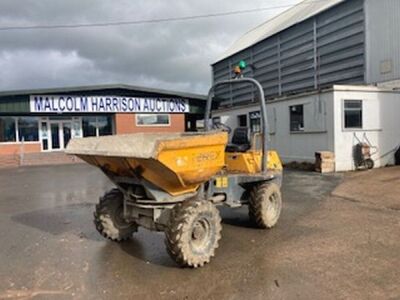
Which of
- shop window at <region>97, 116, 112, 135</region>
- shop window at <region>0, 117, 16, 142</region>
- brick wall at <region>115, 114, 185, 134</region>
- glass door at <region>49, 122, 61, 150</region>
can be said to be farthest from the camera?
shop window at <region>97, 116, 112, 135</region>

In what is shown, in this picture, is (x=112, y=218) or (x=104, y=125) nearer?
(x=112, y=218)

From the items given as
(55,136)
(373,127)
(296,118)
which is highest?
(296,118)

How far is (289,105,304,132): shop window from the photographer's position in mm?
17016

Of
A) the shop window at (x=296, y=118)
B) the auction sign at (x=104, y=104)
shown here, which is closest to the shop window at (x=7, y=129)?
the auction sign at (x=104, y=104)

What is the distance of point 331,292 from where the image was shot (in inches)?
171

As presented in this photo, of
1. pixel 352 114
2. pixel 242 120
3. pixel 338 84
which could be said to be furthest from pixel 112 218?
pixel 242 120

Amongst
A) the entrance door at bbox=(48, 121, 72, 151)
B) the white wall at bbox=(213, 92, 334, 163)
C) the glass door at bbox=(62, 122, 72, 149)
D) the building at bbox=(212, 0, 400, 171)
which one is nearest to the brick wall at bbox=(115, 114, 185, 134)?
the glass door at bbox=(62, 122, 72, 149)

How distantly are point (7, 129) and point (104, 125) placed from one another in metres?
6.46

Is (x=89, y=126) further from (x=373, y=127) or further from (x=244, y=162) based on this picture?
(x=244, y=162)

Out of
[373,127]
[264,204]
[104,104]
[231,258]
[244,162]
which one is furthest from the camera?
[104,104]

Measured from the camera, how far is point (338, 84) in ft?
61.1

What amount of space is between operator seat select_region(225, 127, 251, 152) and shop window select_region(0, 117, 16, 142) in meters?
23.8

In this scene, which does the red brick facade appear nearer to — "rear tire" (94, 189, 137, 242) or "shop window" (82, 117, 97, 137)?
"shop window" (82, 117, 97, 137)

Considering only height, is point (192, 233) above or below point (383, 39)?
below
